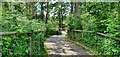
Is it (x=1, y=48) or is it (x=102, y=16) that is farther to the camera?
(x=102, y=16)

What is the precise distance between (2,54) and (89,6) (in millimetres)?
8889

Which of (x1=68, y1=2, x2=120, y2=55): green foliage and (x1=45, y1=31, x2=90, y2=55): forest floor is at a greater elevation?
(x1=68, y1=2, x2=120, y2=55): green foliage

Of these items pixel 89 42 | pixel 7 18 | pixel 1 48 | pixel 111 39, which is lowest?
pixel 89 42

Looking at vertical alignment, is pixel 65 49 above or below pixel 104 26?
below

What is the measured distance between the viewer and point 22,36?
517 centimetres

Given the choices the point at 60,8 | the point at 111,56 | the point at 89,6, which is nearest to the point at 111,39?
the point at 111,56

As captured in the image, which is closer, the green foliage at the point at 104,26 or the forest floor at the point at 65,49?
the green foliage at the point at 104,26

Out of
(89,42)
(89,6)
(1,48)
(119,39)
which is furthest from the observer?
(89,6)

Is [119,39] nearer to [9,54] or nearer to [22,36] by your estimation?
[22,36]

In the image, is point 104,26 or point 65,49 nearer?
point 104,26

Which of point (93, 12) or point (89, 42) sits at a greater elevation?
point (93, 12)

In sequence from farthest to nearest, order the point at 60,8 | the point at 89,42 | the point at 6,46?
the point at 60,8
the point at 89,42
the point at 6,46

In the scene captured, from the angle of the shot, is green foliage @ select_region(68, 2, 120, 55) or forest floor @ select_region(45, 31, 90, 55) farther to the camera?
forest floor @ select_region(45, 31, 90, 55)

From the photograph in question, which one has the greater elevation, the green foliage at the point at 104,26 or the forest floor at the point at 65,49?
the green foliage at the point at 104,26
